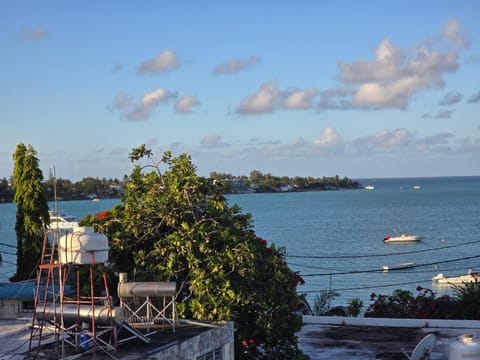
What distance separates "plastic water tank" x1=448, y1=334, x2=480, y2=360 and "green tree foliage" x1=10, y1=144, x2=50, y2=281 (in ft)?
80.5

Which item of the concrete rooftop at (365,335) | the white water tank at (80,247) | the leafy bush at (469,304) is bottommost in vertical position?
the concrete rooftop at (365,335)

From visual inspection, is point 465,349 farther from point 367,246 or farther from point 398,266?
point 367,246

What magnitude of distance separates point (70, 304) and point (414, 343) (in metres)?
10.0

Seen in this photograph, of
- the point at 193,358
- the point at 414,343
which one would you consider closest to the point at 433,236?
the point at 414,343

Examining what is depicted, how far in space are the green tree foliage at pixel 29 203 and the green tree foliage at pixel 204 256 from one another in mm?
20119

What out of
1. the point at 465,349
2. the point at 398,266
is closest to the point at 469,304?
the point at 465,349

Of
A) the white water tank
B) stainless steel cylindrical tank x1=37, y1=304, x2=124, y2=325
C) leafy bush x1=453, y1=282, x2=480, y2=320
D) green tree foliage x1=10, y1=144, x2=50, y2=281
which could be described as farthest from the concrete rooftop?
green tree foliage x1=10, y1=144, x2=50, y2=281

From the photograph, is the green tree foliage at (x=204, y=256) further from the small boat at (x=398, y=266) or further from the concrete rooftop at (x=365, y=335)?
the small boat at (x=398, y=266)

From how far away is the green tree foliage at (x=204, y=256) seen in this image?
47.9 feet

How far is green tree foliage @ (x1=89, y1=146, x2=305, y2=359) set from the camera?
14.6 m

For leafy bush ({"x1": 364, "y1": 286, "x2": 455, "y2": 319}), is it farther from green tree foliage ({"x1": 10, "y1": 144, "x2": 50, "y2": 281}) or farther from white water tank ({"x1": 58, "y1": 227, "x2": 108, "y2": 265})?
green tree foliage ({"x1": 10, "y1": 144, "x2": 50, "y2": 281})

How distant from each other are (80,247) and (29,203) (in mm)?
25421

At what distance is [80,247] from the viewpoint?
1132 cm

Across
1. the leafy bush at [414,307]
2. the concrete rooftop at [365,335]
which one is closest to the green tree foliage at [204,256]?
the concrete rooftop at [365,335]
